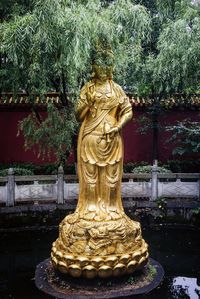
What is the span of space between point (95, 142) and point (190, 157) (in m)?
9.77

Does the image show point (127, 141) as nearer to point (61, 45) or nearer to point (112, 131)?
point (61, 45)

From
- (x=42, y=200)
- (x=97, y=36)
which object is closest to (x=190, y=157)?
(x=42, y=200)

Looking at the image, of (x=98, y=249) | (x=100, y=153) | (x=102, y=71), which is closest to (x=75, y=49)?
(x=102, y=71)

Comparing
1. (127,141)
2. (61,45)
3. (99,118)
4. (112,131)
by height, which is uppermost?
(61,45)

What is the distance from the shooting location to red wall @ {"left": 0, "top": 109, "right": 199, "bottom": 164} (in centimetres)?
1504

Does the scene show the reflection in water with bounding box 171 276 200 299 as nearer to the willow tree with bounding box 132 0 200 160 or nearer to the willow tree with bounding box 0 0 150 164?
the willow tree with bounding box 0 0 150 164

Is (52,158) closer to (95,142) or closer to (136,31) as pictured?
(136,31)

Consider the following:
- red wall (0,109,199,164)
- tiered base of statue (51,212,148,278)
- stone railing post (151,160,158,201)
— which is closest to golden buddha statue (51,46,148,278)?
tiered base of statue (51,212,148,278)

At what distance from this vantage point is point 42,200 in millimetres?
10344

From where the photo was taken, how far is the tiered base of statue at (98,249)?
5.91m

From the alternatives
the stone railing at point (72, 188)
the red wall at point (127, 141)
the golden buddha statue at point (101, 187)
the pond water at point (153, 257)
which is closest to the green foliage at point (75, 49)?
the stone railing at point (72, 188)

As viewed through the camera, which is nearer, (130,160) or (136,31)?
(136,31)

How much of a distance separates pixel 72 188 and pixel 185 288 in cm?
463

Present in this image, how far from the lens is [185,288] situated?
20.7ft
